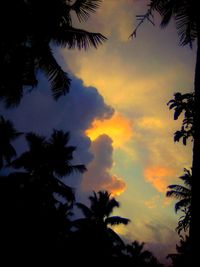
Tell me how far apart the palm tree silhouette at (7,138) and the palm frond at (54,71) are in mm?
17606

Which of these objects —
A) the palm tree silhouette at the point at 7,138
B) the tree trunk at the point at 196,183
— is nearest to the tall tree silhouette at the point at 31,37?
the tree trunk at the point at 196,183

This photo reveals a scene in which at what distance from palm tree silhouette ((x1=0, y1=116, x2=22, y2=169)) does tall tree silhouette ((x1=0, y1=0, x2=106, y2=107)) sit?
18.1 m

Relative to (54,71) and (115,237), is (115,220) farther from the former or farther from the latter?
(54,71)

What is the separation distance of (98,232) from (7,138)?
1199 centimetres

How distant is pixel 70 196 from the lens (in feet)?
70.3

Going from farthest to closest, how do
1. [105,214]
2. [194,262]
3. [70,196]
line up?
[105,214] < [70,196] < [194,262]

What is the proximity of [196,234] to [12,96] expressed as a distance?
6788 mm

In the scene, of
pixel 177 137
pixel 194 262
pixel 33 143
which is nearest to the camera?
pixel 194 262

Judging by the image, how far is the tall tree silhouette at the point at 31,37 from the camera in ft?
28.0

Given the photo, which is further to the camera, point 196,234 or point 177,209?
point 177,209

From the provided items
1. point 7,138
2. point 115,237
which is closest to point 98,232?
point 115,237

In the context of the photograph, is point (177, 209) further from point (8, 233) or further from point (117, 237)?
point (8, 233)

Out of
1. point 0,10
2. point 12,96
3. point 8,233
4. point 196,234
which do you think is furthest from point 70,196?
point 196,234

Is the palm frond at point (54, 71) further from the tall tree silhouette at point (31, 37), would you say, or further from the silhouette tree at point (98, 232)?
the silhouette tree at point (98, 232)
